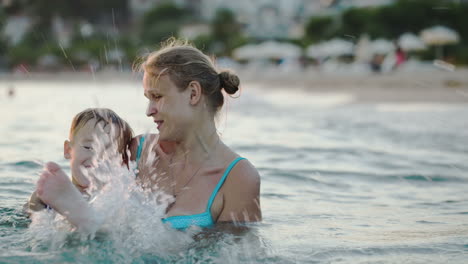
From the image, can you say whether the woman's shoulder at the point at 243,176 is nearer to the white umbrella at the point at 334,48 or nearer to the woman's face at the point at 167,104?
the woman's face at the point at 167,104

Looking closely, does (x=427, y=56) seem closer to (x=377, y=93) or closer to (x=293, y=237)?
(x=377, y=93)

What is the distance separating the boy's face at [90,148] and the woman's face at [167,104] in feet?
1.19

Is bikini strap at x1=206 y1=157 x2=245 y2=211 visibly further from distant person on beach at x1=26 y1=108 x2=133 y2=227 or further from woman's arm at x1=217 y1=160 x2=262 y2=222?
distant person on beach at x1=26 y1=108 x2=133 y2=227

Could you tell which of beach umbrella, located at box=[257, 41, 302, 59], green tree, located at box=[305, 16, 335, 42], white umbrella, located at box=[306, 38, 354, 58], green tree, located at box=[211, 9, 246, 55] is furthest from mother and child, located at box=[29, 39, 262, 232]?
green tree, located at box=[211, 9, 246, 55]

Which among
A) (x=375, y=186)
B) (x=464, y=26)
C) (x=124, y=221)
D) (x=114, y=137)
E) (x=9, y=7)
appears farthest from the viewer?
(x=9, y=7)

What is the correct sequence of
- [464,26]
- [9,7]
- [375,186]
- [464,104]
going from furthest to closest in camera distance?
[9,7] → [464,26] → [464,104] → [375,186]

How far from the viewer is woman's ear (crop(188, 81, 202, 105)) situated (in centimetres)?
343

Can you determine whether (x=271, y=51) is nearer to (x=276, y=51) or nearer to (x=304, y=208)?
(x=276, y=51)

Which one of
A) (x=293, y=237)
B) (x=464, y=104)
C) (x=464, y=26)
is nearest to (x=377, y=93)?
(x=464, y=104)

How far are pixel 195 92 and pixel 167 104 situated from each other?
16 centimetres

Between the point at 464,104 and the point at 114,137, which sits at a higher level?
the point at 114,137

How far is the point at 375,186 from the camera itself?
5902mm

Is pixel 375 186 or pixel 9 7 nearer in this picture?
pixel 375 186

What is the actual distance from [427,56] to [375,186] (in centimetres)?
3864
